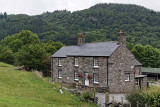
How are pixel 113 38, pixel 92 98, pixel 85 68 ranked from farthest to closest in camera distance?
pixel 113 38 < pixel 85 68 < pixel 92 98

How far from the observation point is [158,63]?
247 ft

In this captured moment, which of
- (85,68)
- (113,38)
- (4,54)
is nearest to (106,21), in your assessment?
(113,38)

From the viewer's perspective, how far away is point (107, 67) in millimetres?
30250

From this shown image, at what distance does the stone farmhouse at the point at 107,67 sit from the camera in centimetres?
3038

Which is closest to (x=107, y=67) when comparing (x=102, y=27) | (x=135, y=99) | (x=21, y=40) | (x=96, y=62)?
(x=96, y=62)

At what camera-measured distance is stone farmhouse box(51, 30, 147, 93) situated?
30375mm

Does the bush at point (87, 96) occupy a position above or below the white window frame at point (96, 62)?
below

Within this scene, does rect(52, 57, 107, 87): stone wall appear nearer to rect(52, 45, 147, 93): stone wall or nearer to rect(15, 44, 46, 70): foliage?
rect(52, 45, 147, 93): stone wall

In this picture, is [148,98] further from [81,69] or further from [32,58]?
[32,58]

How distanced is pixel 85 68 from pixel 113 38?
369ft

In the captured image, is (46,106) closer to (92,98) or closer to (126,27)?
(92,98)

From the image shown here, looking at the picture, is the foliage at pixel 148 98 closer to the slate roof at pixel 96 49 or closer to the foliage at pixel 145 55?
the slate roof at pixel 96 49

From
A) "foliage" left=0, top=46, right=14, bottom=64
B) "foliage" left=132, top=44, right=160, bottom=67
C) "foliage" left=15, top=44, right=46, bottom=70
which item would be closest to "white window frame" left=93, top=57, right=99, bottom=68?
"foliage" left=15, top=44, right=46, bottom=70

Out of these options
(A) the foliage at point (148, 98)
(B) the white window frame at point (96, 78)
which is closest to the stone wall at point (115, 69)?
(B) the white window frame at point (96, 78)
